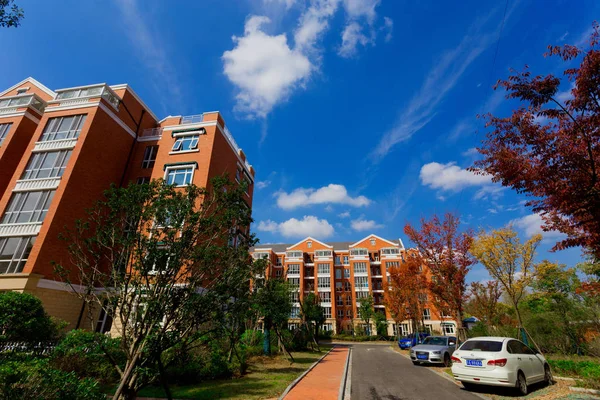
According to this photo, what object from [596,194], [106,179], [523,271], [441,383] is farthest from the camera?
[106,179]

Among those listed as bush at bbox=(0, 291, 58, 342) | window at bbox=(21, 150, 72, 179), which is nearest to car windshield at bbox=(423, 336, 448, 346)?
bush at bbox=(0, 291, 58, 342)

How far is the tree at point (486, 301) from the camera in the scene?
758 inches

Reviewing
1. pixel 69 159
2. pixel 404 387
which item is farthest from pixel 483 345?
pixel 69 159

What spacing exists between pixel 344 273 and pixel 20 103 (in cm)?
5330

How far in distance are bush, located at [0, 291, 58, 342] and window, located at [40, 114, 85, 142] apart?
13.7 m

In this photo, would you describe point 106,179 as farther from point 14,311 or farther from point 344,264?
point 344,264

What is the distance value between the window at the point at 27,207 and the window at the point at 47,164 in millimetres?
1419

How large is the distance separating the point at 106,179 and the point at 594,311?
29158mm

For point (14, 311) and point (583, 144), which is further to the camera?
point (14, 311)

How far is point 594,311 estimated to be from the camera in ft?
37.1

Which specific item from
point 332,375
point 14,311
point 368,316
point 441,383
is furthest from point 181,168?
point 368,316

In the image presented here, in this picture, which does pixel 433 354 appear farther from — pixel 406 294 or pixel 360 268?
pixel 360 268

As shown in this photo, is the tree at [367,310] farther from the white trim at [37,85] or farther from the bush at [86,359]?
the white trim at [37,85]

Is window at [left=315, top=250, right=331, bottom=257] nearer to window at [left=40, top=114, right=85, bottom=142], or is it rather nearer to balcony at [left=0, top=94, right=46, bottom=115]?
window at [left=40, top=114, right=85, bottom=142]
